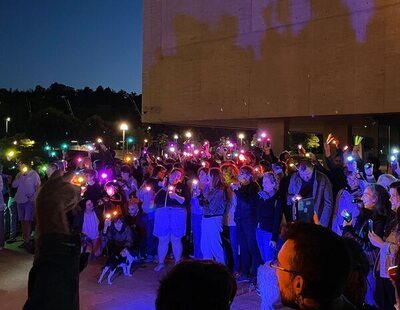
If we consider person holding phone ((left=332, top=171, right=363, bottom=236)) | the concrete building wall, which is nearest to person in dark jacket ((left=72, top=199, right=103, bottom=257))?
person holding phone ((left=332, top=171, right=363, bottom=236))

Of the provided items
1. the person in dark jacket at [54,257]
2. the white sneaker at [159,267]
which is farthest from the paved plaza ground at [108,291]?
the person in dark jacket at [54,257]

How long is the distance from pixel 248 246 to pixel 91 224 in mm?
3307

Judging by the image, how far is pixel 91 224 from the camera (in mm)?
9438

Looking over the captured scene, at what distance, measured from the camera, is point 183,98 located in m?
18.5

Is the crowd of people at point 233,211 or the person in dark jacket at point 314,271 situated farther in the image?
the crowd of people at point 233,211

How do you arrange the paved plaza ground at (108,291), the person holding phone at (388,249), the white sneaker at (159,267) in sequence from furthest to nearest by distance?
the white sneaker at (159,267), the paved plaza ground at (108,291), the person holding phone at (388,249)

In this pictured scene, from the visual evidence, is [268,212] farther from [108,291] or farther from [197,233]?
[108,291]

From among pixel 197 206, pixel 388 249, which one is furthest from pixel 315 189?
pixel 197 206

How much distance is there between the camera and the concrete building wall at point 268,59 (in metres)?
13.6

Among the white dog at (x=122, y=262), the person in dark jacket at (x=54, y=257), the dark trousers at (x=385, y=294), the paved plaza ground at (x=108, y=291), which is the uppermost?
the person in dark jacket at (x=54, y=257)

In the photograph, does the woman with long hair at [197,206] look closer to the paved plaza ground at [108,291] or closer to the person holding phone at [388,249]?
the paved plaza ground at [108,291]

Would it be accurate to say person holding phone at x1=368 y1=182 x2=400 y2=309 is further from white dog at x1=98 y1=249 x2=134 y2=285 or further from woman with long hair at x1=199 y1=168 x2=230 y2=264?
white dog at x1=98 y1=249 x2=134 y2=285

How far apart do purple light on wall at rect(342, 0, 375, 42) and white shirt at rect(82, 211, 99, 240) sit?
9204 millimetres

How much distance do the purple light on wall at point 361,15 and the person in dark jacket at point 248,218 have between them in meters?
7.83
